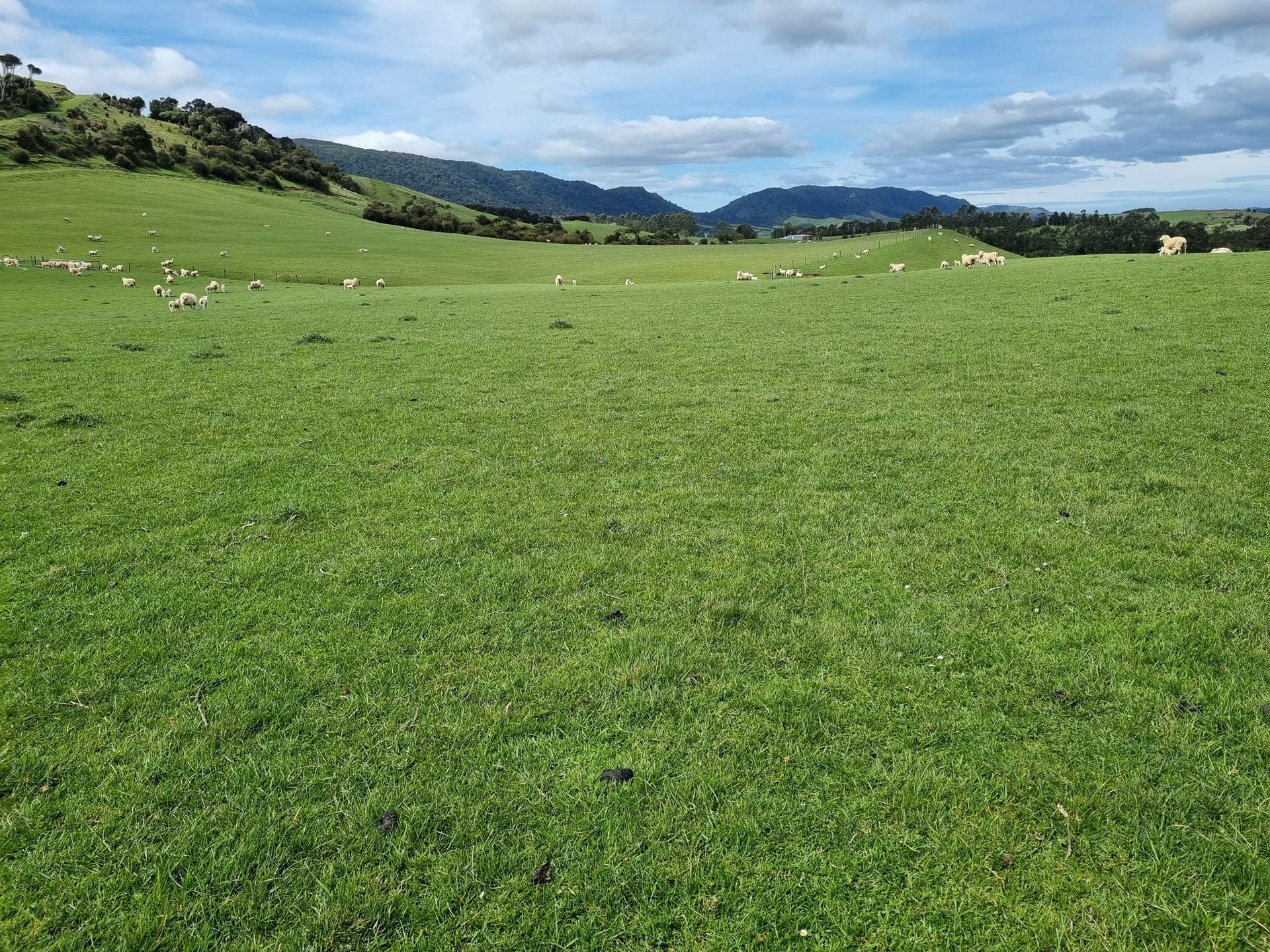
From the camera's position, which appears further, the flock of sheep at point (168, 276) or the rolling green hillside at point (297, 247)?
the rolling green hillside at point (297, 247)

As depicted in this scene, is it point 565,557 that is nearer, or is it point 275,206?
point 565,557

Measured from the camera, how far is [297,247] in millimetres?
67062

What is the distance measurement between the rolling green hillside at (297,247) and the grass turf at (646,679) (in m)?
46.1

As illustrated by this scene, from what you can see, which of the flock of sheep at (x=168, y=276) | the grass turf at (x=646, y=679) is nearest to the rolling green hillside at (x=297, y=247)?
the flock of sheep at (x=168, y=276)

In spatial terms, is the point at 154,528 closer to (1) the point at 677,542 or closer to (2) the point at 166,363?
(1) the point at 677,542

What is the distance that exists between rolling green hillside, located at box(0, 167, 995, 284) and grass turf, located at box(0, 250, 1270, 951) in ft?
151

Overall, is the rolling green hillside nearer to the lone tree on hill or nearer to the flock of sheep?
the flock of sheep

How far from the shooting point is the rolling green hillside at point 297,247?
55625mm

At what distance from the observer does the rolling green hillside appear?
A: 55.6 metres

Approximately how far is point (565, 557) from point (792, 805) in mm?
3491

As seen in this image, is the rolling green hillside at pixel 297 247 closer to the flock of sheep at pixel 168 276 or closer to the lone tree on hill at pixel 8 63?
the flock of sheep at pixel 168 276

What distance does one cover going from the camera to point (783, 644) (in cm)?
524

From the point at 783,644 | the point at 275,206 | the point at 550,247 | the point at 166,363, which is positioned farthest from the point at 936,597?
the point at 275,206

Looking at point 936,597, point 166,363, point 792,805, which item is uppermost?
point 166,363
